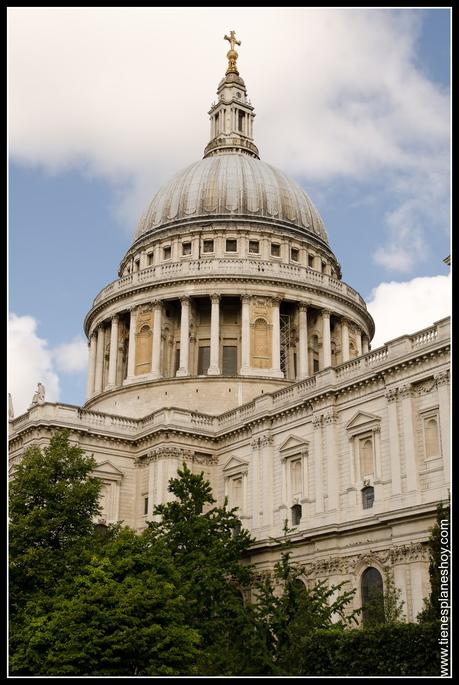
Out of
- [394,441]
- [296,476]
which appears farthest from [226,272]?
[394,441]

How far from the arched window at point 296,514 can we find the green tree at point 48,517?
11.8 meters

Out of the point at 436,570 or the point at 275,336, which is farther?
the point at 275,336

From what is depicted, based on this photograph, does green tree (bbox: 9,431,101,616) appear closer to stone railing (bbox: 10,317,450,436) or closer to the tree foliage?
the tree foliage

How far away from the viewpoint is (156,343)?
66250mm

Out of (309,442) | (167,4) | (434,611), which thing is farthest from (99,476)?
(167,4)

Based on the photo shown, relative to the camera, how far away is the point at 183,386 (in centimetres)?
6297

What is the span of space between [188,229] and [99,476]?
26193 millimetres

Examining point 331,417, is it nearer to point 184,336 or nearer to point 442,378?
point 442,378

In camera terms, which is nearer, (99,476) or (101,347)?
(99,476)

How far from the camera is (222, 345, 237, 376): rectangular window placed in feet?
218

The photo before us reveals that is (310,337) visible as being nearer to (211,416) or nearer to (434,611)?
(211,416)

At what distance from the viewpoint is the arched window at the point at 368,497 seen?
1764 inches

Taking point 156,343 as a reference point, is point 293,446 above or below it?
below

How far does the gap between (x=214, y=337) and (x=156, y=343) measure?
4348 mm
